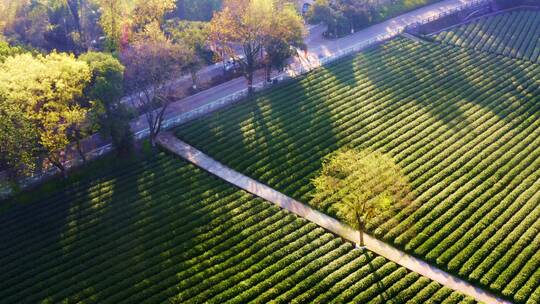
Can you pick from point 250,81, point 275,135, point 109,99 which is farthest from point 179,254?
point 250,81

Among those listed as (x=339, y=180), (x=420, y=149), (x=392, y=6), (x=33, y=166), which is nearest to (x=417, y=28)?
(x=392, y=6)

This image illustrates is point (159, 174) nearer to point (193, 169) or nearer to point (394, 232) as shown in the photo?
point (193, 169)

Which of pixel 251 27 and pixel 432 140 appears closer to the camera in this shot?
pixel 432 140

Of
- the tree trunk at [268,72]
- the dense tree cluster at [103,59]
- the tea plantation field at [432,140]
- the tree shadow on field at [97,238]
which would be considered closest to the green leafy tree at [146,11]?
the dense tree cluster at [103,59]

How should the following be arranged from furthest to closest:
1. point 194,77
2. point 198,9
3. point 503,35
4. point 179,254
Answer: point 198,9 < point 503,35 < point 194,77 < point 179,254

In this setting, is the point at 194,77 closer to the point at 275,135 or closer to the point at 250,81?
the point at 250,81

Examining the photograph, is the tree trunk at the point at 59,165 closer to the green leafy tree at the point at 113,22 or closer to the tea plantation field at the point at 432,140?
the tea plantation field at the point at 432,140

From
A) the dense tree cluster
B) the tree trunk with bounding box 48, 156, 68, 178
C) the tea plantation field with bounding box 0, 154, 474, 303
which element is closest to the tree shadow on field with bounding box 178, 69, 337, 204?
the tea plantation field with bounding box 0, 154, 474, 303

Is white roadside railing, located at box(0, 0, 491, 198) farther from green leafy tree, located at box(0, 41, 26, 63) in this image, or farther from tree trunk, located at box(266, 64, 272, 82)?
green leafy tree, located at box(0, 41, 26, 63)
